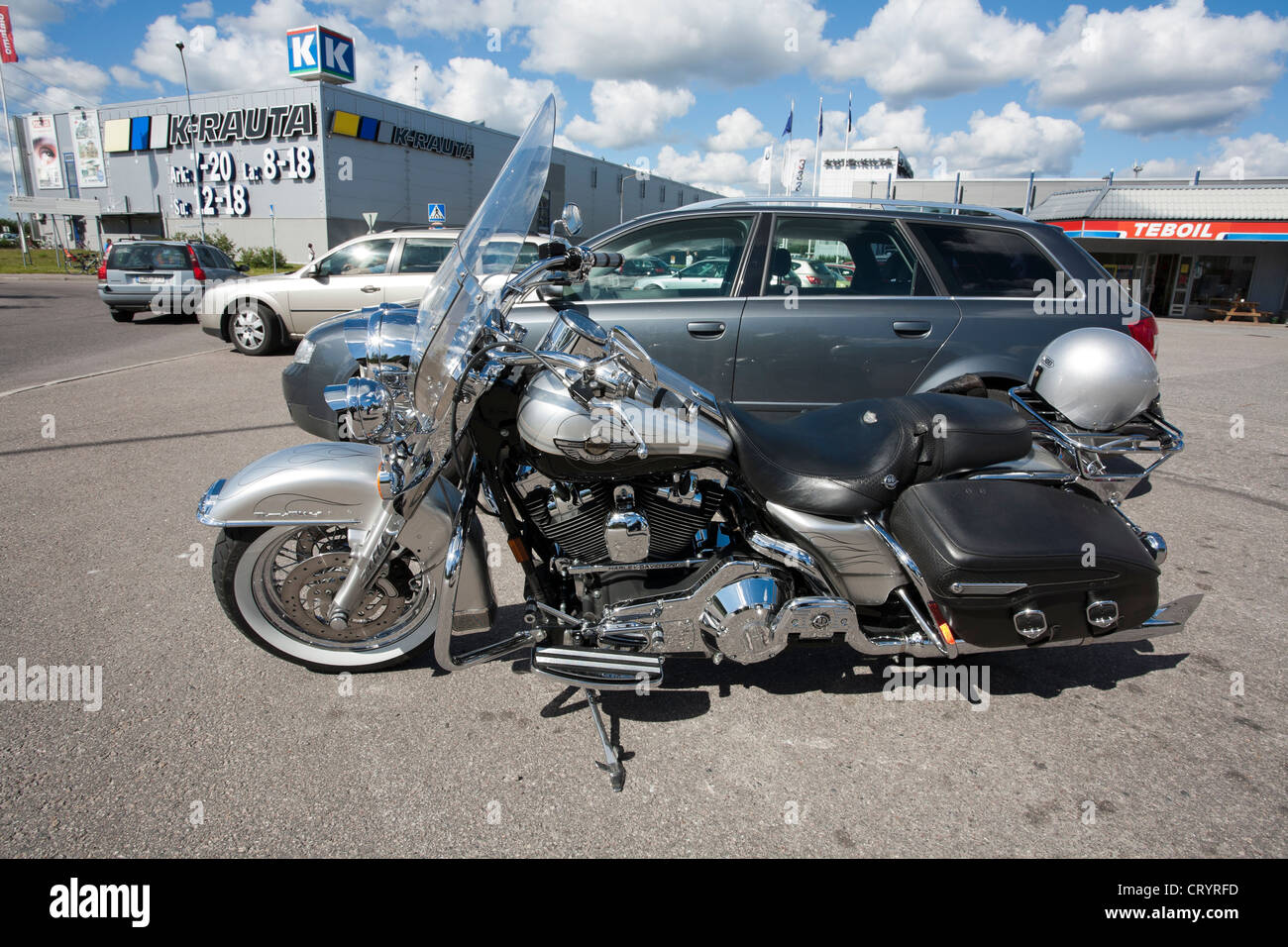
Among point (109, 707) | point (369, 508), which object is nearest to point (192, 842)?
point (109, 707)

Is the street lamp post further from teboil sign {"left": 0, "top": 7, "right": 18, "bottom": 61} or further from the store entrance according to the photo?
the store entrance

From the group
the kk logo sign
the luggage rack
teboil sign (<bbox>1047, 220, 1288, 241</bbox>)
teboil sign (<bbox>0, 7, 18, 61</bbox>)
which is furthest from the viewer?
teboil sign (<bbox>0, 7, 18, 61</bbox>)

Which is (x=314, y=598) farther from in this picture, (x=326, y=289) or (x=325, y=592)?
(x=326, y=289)

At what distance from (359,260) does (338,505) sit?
806 centimetres

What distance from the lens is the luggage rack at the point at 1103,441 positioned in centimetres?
257

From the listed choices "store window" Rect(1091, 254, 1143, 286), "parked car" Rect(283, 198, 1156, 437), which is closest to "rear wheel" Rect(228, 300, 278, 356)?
"parked car" Rect(283, 198, 1156, 437)

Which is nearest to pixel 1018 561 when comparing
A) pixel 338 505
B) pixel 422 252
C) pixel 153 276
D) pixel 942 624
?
pixel 942 624

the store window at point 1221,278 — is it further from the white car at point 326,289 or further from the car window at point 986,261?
the white car at point 326,289

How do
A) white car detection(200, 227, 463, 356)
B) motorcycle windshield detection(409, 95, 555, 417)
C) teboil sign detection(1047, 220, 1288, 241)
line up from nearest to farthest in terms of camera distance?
motorcycle windshield detection(409, 95, 555, 417) < white car detection(200, 227, 463, 356) < teboil sign detection(1047, 220, 1288, 241)

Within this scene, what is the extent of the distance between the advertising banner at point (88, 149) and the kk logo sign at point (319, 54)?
552 inches

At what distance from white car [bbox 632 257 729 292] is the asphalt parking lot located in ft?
6.94

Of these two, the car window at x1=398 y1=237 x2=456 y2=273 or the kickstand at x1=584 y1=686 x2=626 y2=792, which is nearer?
the kickstand at x1=584 y1=686 x2=626 y2=792

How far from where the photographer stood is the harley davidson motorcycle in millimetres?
2264

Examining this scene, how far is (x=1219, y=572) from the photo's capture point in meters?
3.80
